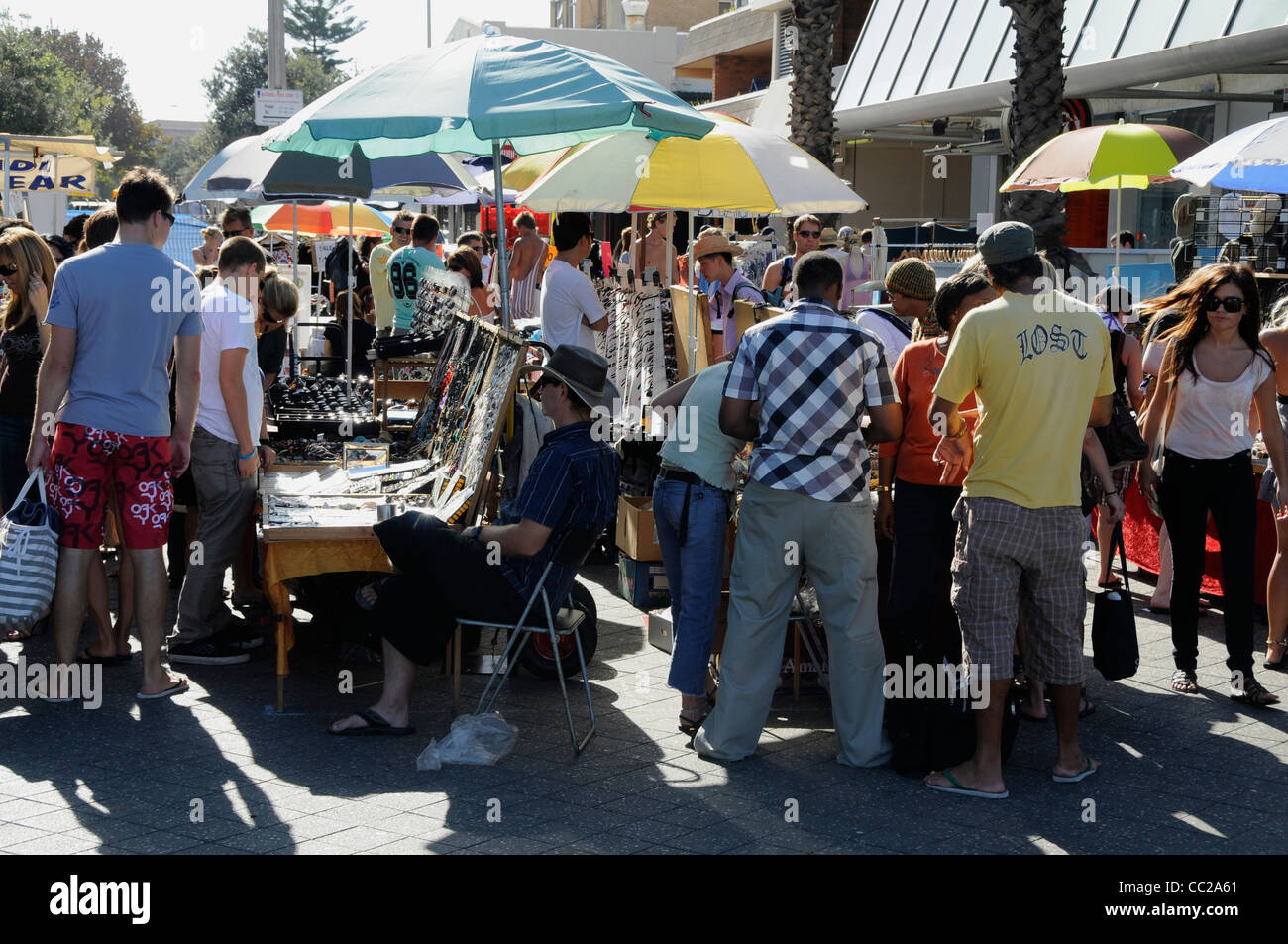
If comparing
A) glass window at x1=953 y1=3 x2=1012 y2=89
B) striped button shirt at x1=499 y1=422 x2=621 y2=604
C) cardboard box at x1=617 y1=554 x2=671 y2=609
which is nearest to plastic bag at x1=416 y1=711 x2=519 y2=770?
striped button shirt at x1=499 y1=422 x2=621 y2=604

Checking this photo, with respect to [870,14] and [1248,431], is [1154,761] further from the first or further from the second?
[870,14]

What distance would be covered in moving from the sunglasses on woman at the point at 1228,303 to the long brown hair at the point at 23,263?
5327 millimetres

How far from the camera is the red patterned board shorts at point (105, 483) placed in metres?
5.75

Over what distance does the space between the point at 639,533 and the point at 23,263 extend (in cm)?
320

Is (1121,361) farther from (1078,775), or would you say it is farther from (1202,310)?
(1078,775)

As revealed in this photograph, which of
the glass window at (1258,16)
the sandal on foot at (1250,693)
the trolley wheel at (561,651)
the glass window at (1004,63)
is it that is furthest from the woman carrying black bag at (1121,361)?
the glass window at (1004,63)

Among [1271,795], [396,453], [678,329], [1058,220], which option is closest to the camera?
[1271,795]

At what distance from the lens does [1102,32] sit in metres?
17.9

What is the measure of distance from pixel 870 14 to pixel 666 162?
781 inches

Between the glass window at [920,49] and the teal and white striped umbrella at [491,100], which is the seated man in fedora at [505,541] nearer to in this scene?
the teal and white striped umbrella at [491,100]

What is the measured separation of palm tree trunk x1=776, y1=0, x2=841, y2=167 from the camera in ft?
56.5

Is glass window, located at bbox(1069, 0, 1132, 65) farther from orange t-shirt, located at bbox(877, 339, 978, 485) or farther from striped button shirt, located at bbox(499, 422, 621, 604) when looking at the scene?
striped button shirt, located at bbox(499, 422, 621, 604)

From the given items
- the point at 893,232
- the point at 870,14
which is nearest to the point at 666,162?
the point at 893,232

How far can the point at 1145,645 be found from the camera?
707 centimetres
